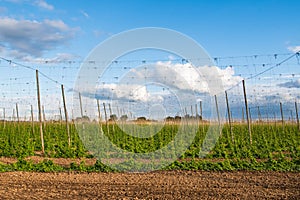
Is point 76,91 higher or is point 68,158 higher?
point 76,91

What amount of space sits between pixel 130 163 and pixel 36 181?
3.37m

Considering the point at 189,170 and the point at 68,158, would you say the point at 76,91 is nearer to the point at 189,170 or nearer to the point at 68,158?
the point at 68,158

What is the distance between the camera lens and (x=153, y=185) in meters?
9.73

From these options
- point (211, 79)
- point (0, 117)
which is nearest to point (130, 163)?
point (211, 79)

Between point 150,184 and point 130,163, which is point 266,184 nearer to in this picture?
point 150,184

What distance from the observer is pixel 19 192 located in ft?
29.3

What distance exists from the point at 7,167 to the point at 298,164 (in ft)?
32.2

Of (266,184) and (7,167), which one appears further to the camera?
(7,167)

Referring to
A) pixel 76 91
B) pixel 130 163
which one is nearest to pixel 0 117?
pixel 76 91

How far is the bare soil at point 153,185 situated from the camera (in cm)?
845

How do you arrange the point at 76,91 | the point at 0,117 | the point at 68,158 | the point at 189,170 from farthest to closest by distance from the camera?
the point at 0,117
the point at 76,91
the point at 68,158
the point at 189,170

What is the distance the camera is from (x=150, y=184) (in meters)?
9.89

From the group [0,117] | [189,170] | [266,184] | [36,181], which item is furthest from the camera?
[0,117]

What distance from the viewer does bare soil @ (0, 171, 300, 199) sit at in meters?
8.45
